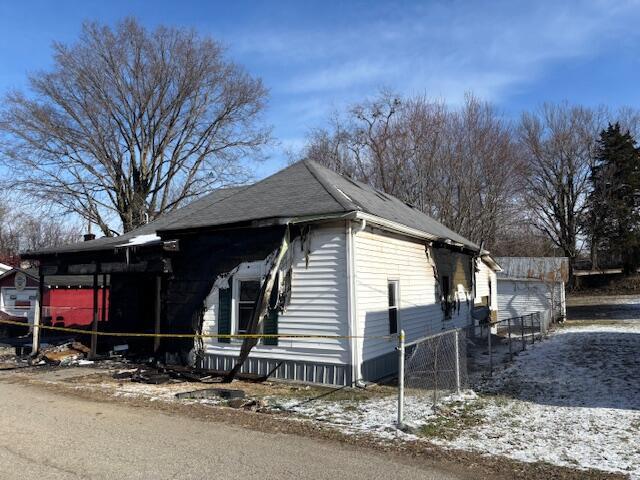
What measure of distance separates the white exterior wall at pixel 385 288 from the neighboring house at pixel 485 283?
637 cm

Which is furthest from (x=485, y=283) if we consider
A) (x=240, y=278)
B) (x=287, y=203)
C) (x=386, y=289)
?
(x=240, y=278)

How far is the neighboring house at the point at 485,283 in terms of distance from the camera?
2202 cm

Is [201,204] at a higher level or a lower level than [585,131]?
lower

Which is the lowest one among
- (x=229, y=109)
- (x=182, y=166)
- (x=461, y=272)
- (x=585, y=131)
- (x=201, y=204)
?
(x=461, y=272)

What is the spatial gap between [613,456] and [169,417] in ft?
19.4

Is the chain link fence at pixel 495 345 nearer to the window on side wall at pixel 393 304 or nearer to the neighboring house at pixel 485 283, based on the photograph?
the neighboring house at pixel 485 283

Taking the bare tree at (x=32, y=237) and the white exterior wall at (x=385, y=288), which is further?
the bare tree at (x=32, y=237)

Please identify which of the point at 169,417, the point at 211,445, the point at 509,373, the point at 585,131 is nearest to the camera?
the point at 211,445

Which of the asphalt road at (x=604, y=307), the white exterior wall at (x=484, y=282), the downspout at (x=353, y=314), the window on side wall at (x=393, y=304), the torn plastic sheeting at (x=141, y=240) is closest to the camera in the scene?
the downspout at (x=353, y=314)

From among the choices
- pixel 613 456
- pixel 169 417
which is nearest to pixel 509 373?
pixel 613 456

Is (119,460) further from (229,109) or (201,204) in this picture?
(229,109)

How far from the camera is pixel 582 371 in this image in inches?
449

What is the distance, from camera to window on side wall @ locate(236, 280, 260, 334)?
11188 mm

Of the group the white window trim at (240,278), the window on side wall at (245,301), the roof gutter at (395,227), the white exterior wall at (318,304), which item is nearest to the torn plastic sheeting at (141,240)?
the white window trim at (240,278)
